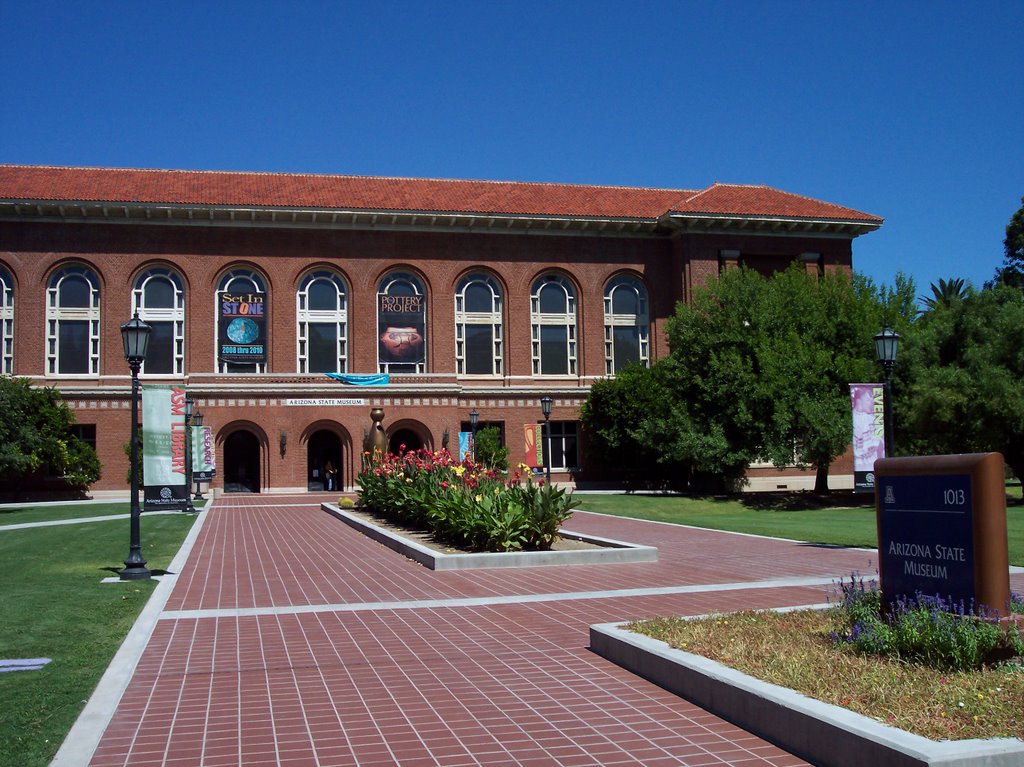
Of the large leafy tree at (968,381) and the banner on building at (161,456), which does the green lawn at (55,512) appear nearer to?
the banner on building at (161,456)

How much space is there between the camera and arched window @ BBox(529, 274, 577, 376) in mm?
51469

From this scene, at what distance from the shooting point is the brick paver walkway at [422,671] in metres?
6.14

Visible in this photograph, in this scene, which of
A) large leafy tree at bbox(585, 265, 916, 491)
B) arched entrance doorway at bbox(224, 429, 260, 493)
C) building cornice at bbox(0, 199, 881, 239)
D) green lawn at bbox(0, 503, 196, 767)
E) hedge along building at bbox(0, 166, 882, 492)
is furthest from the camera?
arched entrance doorway at bbox(224, 429, 260, 493)

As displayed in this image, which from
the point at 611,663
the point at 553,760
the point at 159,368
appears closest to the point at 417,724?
the point at 553,760

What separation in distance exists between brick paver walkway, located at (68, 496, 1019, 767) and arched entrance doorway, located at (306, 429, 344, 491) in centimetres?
3236

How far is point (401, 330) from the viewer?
162 feet

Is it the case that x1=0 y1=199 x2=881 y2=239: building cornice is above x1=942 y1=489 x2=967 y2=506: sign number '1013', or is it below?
above

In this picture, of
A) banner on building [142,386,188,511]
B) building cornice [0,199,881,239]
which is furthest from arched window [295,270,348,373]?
banner on building [142,386,188,511]

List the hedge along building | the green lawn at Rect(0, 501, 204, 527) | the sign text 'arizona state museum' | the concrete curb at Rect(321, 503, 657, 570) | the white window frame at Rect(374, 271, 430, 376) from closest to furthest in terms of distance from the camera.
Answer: the sign text 'arizona state museum' < the concrete curb at Rect(321, 503, 657, 570) < the green lawn at Rect(0, 501, 204, 527) < the hedge along building < the white window frame at Rect(374, 271, 430, 376)

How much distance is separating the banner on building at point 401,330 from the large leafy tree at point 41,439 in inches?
573

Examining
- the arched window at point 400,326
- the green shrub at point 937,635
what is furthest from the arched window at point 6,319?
the green shrub at point 937,635

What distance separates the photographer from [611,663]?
8453mm

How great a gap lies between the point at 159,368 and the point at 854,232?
36.2 meters

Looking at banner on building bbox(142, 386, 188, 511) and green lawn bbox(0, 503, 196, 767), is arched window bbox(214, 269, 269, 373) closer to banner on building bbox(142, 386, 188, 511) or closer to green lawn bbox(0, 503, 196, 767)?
green lawn bbox(0, 503, 196, 767)
